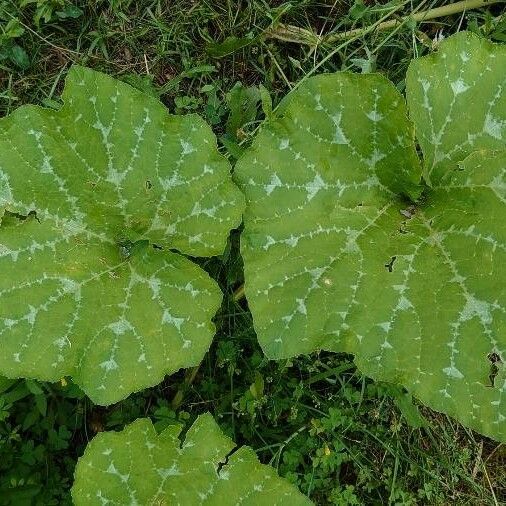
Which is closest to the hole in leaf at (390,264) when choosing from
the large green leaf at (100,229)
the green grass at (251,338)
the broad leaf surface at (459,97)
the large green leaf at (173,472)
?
the broad leaf surface at (459,97)

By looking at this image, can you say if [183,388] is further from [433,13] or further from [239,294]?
[433,13]

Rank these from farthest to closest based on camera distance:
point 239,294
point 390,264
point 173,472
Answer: point 239,294 → point 173,472 → point 390,264

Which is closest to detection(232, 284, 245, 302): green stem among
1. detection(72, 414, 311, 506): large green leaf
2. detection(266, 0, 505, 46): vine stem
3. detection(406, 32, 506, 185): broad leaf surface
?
detection(72, 414, 311, 506): large green leaf

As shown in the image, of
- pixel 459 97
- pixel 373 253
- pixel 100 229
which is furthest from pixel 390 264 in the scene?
pixel 100 229

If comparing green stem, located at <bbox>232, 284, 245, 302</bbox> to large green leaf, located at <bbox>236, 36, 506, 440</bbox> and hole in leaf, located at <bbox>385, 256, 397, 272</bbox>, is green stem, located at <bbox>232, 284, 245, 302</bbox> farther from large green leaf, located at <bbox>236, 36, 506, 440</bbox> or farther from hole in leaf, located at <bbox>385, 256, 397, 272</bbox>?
hole in leaf, located at <bbox>385, 256, 397, 272</bbox>

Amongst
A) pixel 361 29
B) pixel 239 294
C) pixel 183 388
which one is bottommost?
pixel 183 388

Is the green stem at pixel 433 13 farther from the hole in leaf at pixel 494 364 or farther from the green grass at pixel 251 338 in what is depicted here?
the hole in leaf at pixel 494 364
